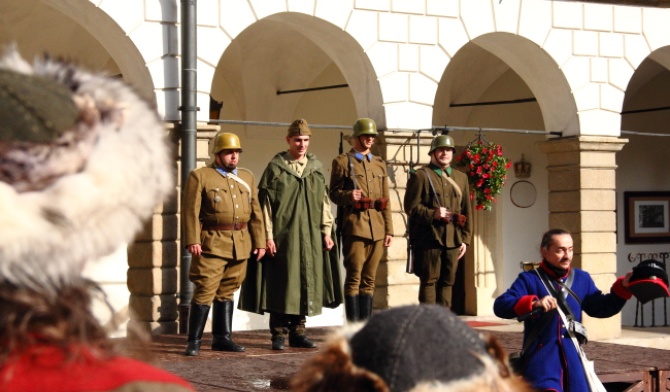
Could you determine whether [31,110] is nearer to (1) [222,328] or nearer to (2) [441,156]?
(1) [222,328]

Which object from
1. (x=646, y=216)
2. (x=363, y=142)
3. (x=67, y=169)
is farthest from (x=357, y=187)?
(x=646, y=216)

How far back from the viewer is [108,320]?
1.55m

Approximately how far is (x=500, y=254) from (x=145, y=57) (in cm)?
705

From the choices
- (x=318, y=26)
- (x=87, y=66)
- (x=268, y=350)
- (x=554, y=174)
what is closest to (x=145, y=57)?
(x=318, y=26)

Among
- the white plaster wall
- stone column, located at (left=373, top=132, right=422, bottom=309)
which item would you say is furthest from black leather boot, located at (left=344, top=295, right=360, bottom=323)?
the white plaster wall

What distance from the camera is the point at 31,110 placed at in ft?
4.69

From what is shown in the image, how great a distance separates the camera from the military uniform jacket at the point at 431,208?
31.1ft

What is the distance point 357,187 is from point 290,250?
2.72ft

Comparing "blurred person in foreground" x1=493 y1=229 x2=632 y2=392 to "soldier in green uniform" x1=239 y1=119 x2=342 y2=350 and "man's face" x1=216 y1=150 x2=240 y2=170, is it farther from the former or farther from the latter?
"soldier in green uniform" x1=239 y1=119 x2=342 y2=350

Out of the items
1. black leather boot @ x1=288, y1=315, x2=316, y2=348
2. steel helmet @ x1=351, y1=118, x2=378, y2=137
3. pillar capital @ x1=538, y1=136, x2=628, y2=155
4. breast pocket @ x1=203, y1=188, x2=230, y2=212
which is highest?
pillar capital @ x1=538, y1=136, x2=628, y2=155

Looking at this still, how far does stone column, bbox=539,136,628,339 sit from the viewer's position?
12.6 m

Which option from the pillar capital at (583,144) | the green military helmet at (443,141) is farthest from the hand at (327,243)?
the pillar capital at (583,144)

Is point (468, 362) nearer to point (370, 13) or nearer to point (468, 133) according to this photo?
point (370, 13)

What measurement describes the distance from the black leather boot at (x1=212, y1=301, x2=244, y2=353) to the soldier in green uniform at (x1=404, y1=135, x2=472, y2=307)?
1.72 m
